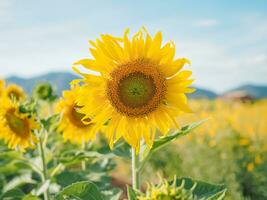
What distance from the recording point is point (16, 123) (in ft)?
8.83

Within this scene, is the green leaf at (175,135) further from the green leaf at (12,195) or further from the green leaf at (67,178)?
the green leaf at (12,195)

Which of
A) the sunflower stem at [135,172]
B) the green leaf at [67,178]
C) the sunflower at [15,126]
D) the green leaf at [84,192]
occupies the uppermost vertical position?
the sunflower at [15,126]

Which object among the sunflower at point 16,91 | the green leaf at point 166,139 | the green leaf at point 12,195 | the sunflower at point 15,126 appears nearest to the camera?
the green leaf at point 166,139

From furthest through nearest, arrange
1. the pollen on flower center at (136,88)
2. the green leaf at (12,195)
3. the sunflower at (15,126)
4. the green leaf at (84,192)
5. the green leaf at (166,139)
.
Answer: the sunflower at (15,126), the green leaf at (12,195), the pollen on flower center at (136,88), the green leaf at (166,139), the green leaf at (84,192)

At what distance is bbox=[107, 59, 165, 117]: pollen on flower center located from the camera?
1.91 meters

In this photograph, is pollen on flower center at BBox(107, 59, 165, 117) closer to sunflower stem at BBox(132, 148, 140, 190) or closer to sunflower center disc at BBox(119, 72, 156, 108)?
sunflower center disc at BBox(119, 72, 156, 108)

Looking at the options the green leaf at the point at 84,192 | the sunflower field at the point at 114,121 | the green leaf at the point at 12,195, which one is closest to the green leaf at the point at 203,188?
the sunflower field at the point at 114,121

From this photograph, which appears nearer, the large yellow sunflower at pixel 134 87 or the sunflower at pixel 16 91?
the large yellow sunflower at pixel 134 87

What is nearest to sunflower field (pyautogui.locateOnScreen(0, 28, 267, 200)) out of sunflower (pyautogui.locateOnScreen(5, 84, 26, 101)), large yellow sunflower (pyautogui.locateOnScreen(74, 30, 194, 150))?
large yellow sunflower (pyautogui.locateOnScreen(74, 30, 194, 150))

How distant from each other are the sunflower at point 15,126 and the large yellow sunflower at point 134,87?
0.76 m

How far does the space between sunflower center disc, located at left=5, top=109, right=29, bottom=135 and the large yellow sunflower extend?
85 centimetres

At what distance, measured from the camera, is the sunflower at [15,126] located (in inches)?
103

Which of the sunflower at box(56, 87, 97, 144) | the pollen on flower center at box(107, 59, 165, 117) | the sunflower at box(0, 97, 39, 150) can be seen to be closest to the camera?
the pollen on flower center at box(107, 59, 165, 117)

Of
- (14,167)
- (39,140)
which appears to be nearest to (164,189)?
(39,140)
